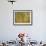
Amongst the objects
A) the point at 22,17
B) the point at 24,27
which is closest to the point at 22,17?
the point at 22,17

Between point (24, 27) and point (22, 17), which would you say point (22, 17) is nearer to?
point (22, 17)

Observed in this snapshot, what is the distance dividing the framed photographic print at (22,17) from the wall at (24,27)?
4.5 inches

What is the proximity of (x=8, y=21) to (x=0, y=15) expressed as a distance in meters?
0.39

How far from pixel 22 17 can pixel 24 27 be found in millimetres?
391

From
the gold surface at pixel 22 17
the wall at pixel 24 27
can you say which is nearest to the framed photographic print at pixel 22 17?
the gold surface at pixel 22 17

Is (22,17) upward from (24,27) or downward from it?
upward

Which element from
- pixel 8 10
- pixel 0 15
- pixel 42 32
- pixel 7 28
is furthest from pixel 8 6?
pixel 42 32

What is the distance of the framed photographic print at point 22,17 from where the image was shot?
5.03 metres

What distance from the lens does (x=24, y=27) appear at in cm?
504

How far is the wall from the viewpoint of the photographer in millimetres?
5016

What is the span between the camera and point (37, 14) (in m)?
5.03

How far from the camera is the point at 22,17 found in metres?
5.06

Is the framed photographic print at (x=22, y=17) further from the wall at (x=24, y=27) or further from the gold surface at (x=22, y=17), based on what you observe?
the wall at (x=24, y=27)

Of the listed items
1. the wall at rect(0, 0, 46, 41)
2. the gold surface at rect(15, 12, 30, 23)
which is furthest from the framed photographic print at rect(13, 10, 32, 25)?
the wall at rect(0, 0, 46, 41)
